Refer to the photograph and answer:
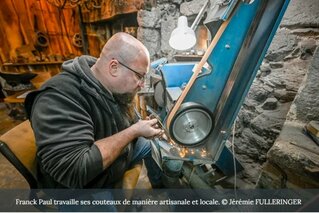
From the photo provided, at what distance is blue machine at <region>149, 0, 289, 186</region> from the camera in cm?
79

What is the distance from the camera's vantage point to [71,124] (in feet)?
3.01

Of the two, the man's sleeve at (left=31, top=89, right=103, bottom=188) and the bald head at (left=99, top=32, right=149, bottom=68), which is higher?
the bald head at (left=99, top=32, right=149, bottom=68)

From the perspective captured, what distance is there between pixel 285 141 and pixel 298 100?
28cm

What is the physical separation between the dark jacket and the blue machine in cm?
40

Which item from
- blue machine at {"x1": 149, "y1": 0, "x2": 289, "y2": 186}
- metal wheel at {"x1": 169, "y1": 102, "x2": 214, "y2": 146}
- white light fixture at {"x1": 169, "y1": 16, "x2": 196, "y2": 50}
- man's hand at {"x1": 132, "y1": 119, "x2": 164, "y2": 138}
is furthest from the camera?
white light fixture at {"x1": 169, "y1": 16, "x2": 196, "y2": 50}

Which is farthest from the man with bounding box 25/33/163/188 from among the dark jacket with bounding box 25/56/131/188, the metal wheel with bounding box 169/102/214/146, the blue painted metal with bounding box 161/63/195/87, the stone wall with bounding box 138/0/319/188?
the stone wall with bounding box 138/0/319/188

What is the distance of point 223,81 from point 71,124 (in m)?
0.80

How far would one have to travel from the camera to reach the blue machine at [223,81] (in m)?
0.79

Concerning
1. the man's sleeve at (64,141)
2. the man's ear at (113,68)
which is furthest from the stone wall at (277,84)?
the man's sleeve at (64,141)

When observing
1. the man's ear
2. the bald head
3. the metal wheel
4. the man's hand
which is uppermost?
the bald head

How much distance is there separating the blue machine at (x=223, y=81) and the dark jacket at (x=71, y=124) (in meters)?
0.40

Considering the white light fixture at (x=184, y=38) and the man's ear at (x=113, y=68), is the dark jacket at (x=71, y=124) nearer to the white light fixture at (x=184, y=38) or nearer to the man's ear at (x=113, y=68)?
the man's ear at (x=113, y=68)

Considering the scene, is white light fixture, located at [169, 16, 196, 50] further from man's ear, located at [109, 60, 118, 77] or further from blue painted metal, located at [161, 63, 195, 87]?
man's ear, located at [109, 60, 118, 77]

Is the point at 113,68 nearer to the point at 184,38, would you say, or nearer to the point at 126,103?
the point at 126,103
